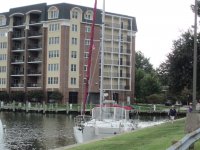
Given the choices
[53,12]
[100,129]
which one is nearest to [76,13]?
[53,12]

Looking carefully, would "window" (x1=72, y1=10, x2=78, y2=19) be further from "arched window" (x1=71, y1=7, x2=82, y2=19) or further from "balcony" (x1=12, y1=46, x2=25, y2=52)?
"balcony" (x1=12, y1=46, x2=25, y2=52)

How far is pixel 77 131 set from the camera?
39594 mm

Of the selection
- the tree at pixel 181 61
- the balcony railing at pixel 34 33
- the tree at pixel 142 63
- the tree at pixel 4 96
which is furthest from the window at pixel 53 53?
the tree at pixel 142 63

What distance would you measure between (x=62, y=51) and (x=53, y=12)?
1017cm

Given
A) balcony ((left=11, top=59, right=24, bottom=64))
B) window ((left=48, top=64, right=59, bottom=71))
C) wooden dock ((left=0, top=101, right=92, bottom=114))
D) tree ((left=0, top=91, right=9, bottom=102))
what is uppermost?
balcony ((left=11, top=59, right=24, bottom=64))

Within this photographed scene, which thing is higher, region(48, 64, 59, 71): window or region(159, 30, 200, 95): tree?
region(48, 64, 59, 71): window

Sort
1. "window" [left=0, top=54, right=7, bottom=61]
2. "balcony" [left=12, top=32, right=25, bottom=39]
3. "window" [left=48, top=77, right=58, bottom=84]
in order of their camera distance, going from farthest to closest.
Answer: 1. "window" [left=0, top=54, right=7, bottom=61]
2. "balcony" [left=12, top=32, right=25, bottom=39]
3. "window" [left=48, top=77, right=58, bottom=84]

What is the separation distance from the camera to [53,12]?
4377 inches

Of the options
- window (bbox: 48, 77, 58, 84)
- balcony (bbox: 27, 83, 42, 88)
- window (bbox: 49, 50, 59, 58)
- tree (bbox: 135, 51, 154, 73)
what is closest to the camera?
window (bbox: 48, 77, 58, 84)

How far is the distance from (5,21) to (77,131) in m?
87.9

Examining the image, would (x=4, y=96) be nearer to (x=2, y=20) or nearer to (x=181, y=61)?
(x=2, y=20)

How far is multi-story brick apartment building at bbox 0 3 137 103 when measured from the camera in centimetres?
10856

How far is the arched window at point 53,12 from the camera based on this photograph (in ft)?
362

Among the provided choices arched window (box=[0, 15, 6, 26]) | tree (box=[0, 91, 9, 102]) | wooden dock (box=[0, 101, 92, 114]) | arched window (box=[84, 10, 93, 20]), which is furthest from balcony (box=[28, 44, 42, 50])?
wooden dock (box=[0, 101, 92, 114])
